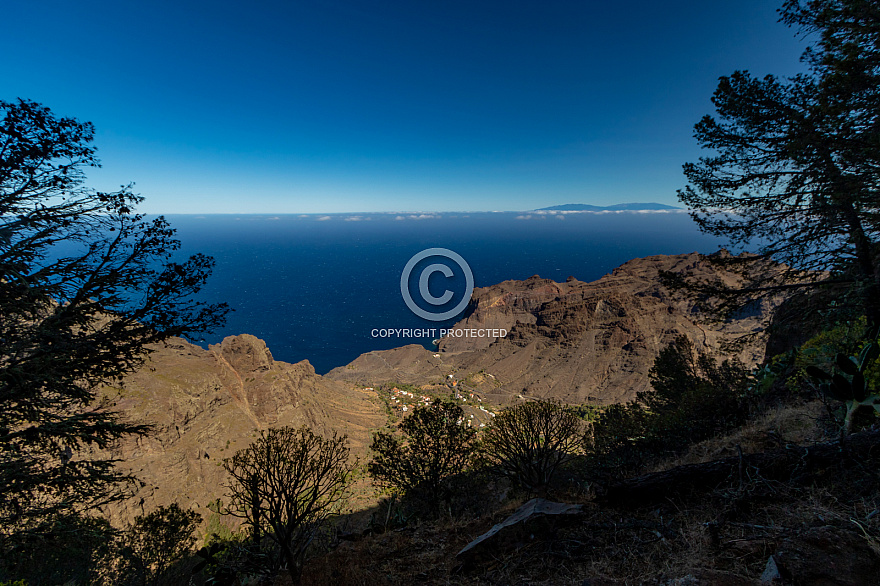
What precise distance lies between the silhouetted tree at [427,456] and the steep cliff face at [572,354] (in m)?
50.8

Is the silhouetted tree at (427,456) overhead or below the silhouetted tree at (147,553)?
overhead

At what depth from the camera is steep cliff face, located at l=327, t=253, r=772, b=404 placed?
67562 mm

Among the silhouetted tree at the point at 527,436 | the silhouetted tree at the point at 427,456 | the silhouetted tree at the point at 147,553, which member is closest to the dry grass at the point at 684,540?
the silhouetted tree at the point at 527,436

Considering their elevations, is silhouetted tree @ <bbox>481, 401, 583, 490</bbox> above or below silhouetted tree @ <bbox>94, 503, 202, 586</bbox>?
above

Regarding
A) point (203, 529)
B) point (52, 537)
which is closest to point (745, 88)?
point (52, 537)

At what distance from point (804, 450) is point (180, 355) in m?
45.3

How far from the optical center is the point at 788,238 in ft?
27.0

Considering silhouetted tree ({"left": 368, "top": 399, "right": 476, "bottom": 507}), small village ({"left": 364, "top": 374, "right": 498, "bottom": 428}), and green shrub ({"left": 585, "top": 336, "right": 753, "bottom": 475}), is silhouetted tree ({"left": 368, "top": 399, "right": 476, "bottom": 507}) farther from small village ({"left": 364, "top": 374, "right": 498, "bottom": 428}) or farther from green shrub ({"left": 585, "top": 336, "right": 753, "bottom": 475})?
small village ({"left": 364, "top": 374, "right": 498, "bottom": 428})

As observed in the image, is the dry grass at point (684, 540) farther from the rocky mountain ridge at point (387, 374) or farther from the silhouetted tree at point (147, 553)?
the silhouetted tree at point (147, 553)

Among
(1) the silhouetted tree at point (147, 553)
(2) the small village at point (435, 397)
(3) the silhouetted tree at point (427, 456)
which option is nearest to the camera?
(1) the silhouetted tree at point (147, 553)

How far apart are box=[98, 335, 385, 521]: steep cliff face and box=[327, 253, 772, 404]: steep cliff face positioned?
95.7ft

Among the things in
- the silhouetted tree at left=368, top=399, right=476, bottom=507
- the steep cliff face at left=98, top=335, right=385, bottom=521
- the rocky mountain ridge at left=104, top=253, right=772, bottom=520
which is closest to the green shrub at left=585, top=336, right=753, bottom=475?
the rocky mountain ridge at left=104, top=253, right=772, bottom=520

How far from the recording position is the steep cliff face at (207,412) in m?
25.9

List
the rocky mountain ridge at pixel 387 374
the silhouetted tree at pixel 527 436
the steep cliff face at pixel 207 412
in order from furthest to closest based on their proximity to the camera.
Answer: the rocky mountain ridge at pixel 387 374, the steep cliff face at pixel 207 412, the silhouetted tree at pixel 527 436
